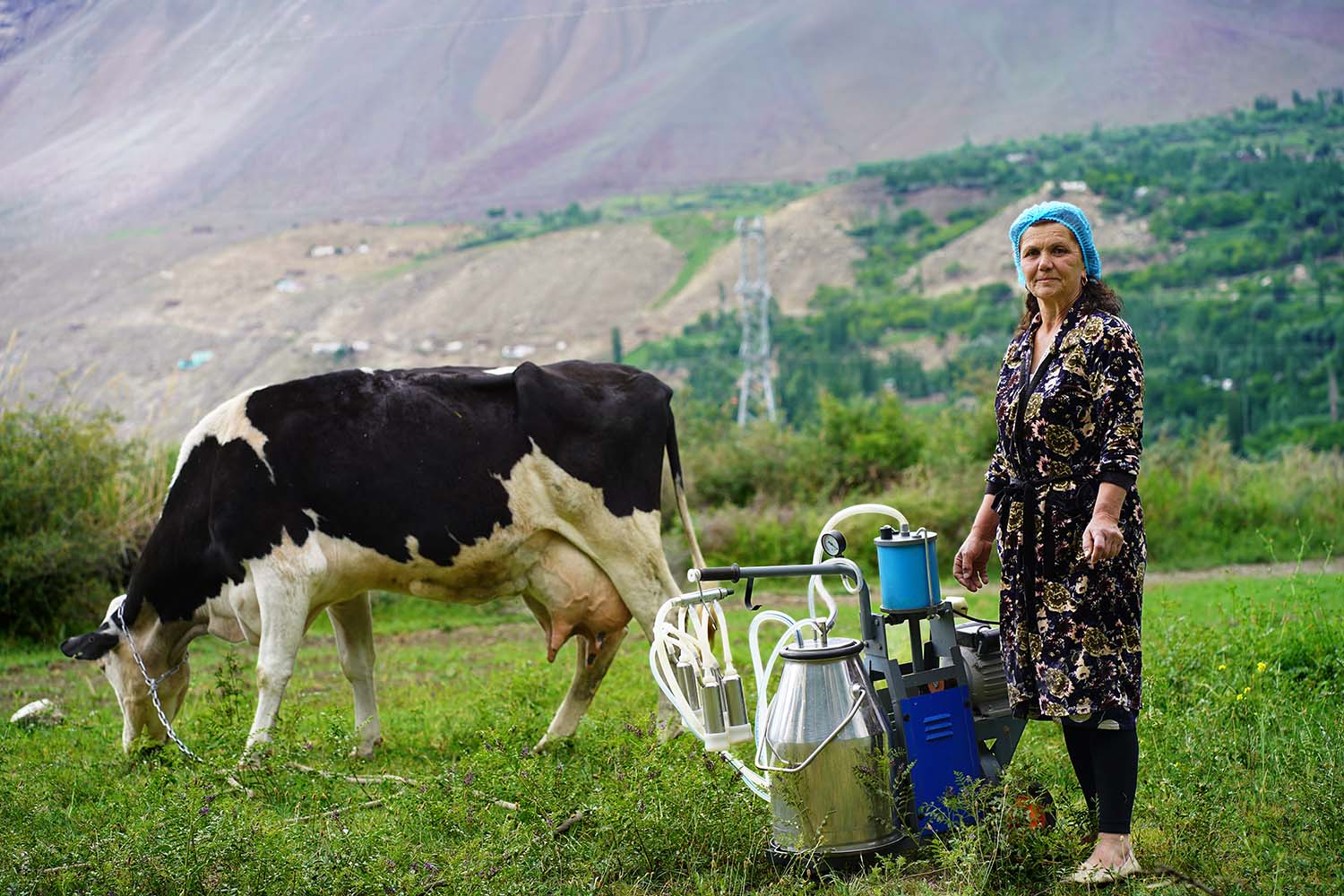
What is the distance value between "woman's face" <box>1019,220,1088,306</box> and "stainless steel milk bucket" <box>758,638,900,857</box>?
1392 millimetres

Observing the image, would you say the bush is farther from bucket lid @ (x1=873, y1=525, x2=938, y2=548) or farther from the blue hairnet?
the blue hairnet

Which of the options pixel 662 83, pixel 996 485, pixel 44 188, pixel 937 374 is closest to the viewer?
pixel 996 485

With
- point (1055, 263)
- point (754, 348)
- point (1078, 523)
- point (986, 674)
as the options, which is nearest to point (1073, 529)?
point (1078, 523)

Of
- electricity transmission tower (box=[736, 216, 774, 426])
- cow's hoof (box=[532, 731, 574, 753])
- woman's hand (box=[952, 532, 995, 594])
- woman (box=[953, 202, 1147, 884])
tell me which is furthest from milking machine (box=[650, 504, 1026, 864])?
electricity transmission tower (box=[736, 216, 774, 426])

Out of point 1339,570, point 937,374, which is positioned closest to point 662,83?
point 937,374

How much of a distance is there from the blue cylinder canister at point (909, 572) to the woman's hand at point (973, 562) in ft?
0.45

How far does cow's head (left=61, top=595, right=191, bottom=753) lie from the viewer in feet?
23.6

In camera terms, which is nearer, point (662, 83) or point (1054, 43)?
point (662, 83)

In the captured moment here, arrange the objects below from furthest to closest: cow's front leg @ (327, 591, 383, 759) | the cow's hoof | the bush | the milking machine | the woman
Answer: the bush, cow's front leg @ (327, 591, 383, 759), the cow's hoof, the milking machine, the woman

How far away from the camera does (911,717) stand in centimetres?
458

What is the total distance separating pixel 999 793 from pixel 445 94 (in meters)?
49.7

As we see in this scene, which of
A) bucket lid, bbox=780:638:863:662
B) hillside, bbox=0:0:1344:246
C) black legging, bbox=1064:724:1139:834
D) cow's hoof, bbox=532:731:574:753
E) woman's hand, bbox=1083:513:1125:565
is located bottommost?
cow's hoof, bbox=532:731:574:753

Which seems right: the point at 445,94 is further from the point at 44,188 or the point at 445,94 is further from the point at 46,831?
the point at 46,831

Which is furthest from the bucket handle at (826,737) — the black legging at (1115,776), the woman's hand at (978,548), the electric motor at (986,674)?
the black legging at (1115,776)
